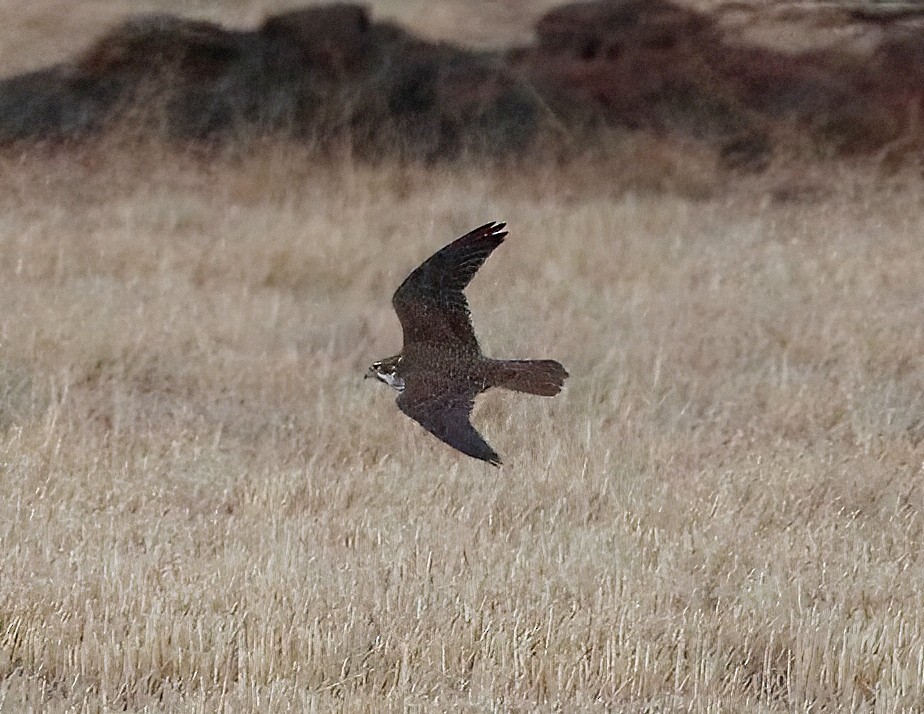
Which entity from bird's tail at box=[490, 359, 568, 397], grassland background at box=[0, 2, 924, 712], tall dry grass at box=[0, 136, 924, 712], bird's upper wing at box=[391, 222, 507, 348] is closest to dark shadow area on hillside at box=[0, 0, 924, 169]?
Result: grassland background at box=[0, 2, 924, 712]

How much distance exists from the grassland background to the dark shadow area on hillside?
3.77ft

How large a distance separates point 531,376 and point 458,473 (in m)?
1.54

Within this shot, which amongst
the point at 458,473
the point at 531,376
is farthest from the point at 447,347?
the point at 458,473

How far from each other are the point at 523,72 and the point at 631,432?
7734mm

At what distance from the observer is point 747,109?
14453mm

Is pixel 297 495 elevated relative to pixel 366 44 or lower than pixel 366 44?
lower

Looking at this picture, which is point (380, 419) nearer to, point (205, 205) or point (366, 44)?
point (205, 205)

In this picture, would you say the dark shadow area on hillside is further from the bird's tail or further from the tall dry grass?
the bird's tail

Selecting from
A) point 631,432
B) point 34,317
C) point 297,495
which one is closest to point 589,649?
point 297,495

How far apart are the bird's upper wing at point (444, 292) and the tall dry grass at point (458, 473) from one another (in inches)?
27.9

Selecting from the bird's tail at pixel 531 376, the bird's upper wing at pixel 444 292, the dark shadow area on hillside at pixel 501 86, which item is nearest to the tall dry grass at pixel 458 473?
the bird's tail at pixel 531 376

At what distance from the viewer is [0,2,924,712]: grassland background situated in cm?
434

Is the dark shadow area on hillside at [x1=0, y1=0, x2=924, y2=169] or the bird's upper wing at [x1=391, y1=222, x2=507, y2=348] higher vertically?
the dark shadow area on hillside at [x1=0, y1=0, x2=924, y2=169]

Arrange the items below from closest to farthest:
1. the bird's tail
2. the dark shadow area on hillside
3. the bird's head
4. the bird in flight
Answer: the bird's tail
the bird in flight
the bird's head
the dark shadow area on hillside
